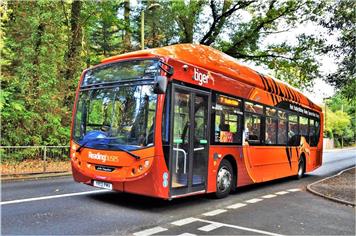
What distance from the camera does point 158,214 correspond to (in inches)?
Result: 318

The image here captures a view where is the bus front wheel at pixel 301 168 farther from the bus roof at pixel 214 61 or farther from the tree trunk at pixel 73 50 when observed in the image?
the tree trunk at pixel 73 50

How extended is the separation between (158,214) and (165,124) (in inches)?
73.6

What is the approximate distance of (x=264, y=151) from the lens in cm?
1298

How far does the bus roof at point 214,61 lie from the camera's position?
9016mm

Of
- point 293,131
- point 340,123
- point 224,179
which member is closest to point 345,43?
point 293,131

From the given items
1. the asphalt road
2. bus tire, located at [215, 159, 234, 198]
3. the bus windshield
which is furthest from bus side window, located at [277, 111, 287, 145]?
the bus windshield

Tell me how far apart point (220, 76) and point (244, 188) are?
4.61 m

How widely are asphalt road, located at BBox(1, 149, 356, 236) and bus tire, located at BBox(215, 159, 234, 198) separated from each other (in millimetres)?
223

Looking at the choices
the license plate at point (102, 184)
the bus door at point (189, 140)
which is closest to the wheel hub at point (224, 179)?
the bus door at point (189, 140)

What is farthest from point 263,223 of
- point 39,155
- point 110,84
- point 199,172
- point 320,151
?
point 320,151

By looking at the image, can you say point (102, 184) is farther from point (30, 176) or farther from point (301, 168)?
point (301, 168)

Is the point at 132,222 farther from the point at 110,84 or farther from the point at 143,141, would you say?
the point at 110,84

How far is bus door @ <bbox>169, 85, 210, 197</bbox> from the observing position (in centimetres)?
844

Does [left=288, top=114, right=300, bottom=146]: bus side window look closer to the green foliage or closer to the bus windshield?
the bus windshield
